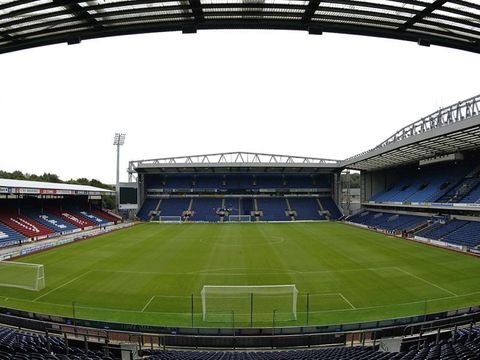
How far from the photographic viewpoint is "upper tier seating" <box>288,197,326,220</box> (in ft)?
213

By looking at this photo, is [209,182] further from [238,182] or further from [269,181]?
[269,181]

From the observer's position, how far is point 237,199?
71.6m

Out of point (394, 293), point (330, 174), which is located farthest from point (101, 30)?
point (330, 174)

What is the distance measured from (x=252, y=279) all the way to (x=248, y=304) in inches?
180

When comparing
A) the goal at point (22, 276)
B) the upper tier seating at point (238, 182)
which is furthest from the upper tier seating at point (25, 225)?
the upper tier seating at point (238, 182)

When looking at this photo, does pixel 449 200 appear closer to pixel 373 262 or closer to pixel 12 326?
pixel 373 262

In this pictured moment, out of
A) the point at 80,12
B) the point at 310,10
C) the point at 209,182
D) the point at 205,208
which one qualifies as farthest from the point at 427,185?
the point at 80,12

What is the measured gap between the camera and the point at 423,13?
5.00 meters

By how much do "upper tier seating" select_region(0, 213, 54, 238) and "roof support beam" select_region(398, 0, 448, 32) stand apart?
43.0m

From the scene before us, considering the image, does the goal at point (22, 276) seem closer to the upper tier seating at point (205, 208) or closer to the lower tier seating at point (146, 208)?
the upper tier seating at point (205, 208)

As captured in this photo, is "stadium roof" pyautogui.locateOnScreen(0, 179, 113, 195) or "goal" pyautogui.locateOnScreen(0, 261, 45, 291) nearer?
"goal" pyautogui.locateOnScreen(0, 261, 45, 291)

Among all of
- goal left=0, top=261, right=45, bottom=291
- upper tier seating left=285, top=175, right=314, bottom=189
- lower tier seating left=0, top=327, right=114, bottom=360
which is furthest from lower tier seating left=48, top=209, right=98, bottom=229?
upper tier seating left=285, top=175, right=314, bottom=189

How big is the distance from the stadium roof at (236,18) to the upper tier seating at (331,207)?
207 feet

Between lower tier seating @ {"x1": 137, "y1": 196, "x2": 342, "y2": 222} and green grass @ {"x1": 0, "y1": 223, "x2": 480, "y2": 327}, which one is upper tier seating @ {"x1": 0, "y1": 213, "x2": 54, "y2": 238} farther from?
lower tier seating @ {"x1": 137, "y1": 196, "x2": 342, "y2": 222}
